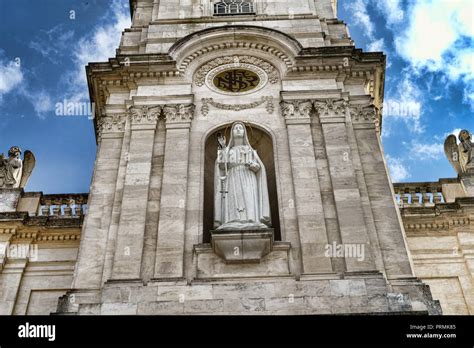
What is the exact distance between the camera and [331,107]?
18312mm

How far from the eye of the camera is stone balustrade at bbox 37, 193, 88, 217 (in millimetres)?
19366

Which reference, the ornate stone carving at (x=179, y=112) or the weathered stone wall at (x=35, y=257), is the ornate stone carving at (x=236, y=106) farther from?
the weathered stone wall at (x=35, y=257)

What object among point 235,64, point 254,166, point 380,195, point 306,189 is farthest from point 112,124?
point 380,195

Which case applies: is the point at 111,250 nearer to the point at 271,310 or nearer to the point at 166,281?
the point at 166,281

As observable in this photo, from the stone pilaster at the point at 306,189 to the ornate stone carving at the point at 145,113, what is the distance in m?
3.74

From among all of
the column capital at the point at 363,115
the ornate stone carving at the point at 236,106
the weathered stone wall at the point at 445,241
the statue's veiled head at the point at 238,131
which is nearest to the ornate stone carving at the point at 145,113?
the ornate stone carving at the point at 236,106

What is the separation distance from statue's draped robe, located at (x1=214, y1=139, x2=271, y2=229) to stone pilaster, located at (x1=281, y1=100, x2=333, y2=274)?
89 cm

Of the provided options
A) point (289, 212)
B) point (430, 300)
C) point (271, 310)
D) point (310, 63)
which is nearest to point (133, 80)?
point (310, 63)

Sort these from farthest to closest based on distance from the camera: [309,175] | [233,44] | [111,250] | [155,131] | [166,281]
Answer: [233,44] < [155,131] < [309,175] < [111,250] < [166,281]

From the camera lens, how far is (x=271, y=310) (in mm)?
13133

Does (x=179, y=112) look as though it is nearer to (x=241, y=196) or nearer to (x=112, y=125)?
(x=112, y=125)

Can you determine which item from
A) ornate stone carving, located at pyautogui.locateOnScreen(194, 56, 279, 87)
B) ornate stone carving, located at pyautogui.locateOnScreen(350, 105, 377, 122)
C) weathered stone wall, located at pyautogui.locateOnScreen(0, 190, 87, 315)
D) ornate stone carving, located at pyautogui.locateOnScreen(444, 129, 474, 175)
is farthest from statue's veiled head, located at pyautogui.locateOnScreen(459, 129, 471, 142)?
weathered stone wall, located at pyautogui.locateOnScreen(0, 190, 87, 315)

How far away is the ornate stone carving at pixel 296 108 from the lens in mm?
18188
